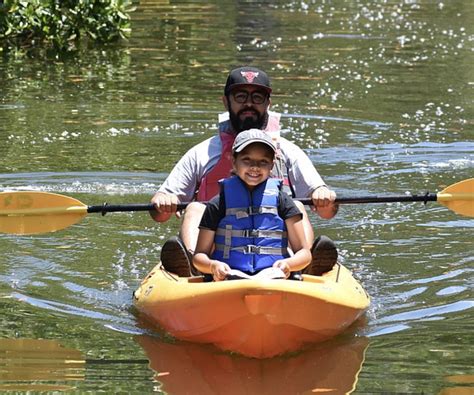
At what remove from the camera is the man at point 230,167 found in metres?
7.11

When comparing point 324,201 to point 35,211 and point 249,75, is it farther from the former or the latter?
point 35,211

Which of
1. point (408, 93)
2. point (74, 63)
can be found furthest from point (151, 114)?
point (74, 63)

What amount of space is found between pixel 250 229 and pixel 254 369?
2.32 feet

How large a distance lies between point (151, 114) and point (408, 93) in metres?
3.23

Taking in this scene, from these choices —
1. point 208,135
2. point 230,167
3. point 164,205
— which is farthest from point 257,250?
point 208,135

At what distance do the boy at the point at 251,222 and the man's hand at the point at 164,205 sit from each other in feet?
2.62

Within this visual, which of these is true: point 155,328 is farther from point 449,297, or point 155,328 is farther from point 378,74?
point 378,74

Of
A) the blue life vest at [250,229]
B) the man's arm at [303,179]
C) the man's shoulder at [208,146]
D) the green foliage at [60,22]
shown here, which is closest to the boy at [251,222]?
the blue life vest at [250,229]

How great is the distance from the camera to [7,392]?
5516 millimetres

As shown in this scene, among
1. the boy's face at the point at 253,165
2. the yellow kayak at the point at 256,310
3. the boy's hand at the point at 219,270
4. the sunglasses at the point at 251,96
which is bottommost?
the yellow kayak at the point at 256,310

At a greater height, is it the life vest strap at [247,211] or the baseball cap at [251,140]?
the baseball cap at [251,140]

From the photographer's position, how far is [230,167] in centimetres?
741

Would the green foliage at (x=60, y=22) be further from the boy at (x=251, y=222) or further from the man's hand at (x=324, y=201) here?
the boy at (x=251, y=222)

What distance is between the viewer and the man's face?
732cm
